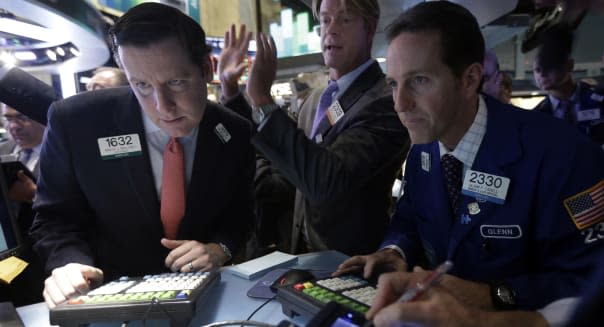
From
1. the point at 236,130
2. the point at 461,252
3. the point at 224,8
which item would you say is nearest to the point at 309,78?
the point at 224,8

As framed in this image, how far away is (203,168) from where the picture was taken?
125 centimetres

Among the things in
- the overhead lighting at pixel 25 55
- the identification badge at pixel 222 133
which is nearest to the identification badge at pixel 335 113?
the identification badge at pixel 222 133

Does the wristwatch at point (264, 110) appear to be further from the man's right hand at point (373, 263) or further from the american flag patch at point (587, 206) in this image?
the american flag patch at point (587, 206)

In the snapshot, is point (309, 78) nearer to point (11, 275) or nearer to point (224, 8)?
point (224, 8)

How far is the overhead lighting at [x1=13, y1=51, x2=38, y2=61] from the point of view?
1.20 meters

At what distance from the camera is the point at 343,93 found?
1.45 metres

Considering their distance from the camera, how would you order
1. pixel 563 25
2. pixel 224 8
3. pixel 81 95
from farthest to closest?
pixel 224 8 → pixel 81 95 → pixel 563 25

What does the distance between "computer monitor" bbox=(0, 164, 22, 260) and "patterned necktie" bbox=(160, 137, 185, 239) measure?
0.37 meters

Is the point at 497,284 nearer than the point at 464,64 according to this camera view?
Yes

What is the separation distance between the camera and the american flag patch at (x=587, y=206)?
2.80ft

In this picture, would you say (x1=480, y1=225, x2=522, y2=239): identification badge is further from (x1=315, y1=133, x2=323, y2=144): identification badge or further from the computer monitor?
the computer monitor

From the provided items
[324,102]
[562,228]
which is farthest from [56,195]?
[562,228]

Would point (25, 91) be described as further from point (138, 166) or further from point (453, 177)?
point (453, 177)

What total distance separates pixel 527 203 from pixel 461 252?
21 cm
